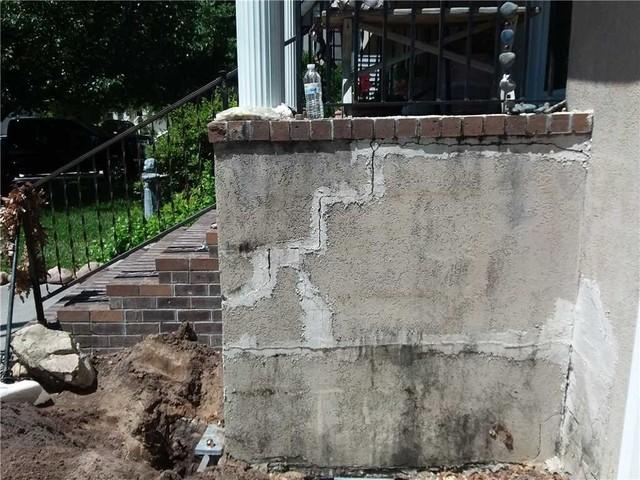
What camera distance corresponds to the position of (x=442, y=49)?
3.20 m

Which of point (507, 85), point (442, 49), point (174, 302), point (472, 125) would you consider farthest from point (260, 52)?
point (174, 302)

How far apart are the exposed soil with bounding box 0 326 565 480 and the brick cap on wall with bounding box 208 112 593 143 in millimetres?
1680

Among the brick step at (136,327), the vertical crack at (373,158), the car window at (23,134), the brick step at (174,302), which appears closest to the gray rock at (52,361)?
the brick step at (136,327)

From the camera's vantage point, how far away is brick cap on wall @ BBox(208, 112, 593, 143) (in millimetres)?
2865

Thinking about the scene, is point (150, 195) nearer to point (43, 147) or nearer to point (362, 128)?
point (362, 128)

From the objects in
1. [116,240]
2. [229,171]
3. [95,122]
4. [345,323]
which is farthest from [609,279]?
[95,122]

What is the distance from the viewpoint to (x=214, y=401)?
12.5ft

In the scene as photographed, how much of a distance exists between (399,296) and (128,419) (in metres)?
1.77

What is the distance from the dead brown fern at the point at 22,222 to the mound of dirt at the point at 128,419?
796 millimetres

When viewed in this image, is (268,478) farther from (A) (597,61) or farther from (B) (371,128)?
(A) (597,61)

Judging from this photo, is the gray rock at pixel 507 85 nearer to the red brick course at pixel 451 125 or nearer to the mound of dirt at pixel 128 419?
the red brick course at pixel 451 125

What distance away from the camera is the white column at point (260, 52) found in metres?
3.09

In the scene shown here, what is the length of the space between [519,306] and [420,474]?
39.7 inches

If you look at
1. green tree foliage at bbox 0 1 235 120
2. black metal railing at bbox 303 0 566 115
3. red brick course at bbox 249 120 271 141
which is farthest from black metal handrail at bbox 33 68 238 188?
green tree foliage at bbox 0 1 235 120
